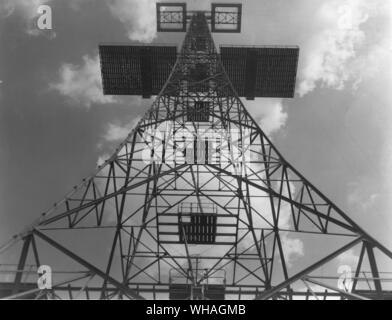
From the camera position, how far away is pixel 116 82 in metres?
24.6

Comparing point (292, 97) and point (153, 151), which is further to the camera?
point (292, 97)

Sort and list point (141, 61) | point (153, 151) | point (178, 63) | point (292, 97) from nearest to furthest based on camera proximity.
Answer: point (153, 151), point (178, 63), point (141, 61), point (292, 97)
